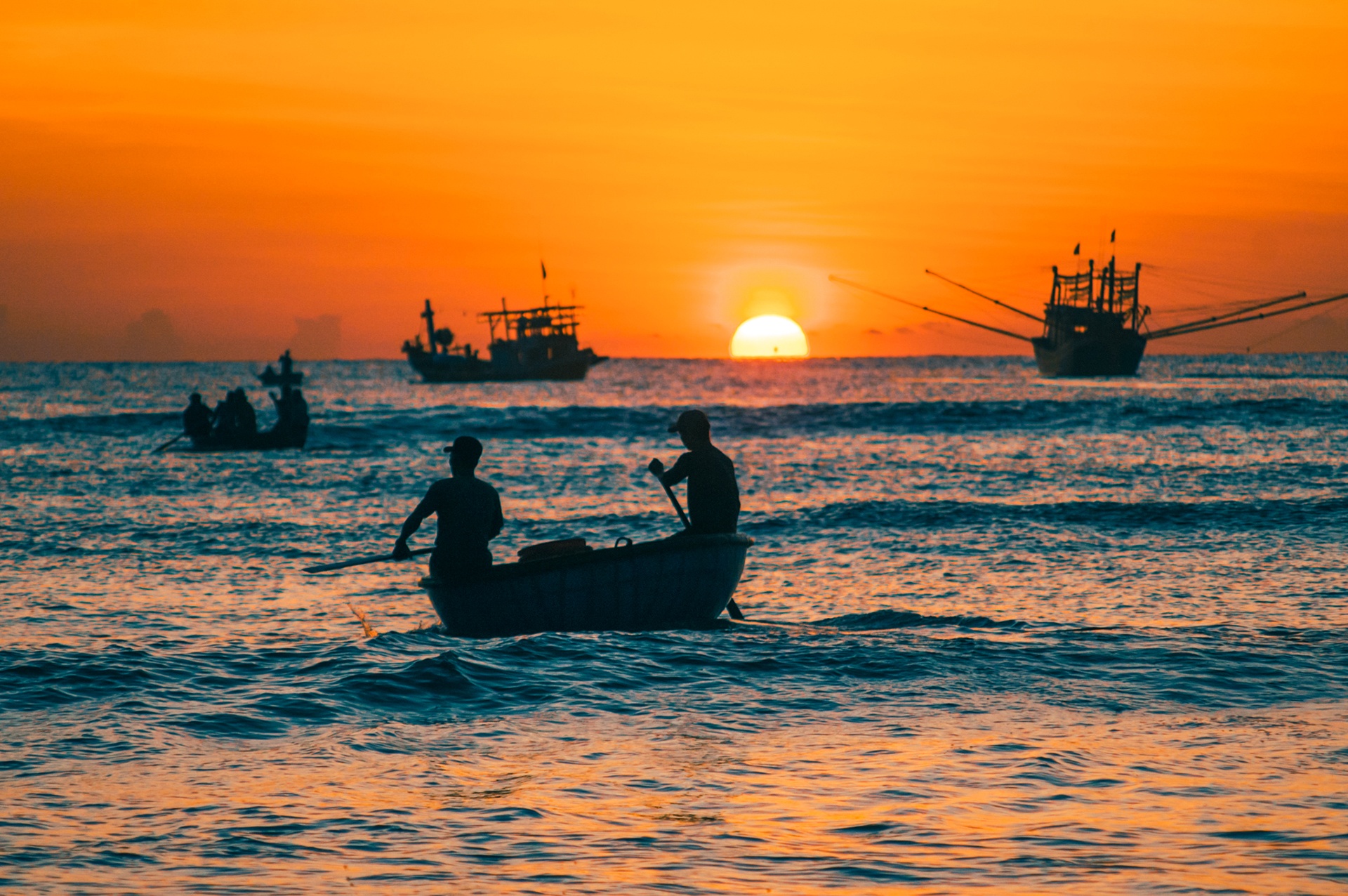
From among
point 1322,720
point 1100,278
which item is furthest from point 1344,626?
point 1100,278

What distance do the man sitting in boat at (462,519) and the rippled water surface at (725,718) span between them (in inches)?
28.6

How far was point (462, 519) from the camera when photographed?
10.4 m

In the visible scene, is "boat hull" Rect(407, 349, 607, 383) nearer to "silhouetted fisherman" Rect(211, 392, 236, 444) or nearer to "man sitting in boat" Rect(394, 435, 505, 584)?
"silhouetted fisherman" Rect(211, 392, 236, 444)

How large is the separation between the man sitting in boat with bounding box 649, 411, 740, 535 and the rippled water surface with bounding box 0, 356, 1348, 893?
1.08m

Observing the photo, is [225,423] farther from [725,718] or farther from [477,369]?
[477,369]

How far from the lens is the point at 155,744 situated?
7543 millimetres

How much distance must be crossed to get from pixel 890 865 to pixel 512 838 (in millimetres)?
1843

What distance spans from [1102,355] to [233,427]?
4548 inches

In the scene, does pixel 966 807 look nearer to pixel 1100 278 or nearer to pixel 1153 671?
pixel 1153 671

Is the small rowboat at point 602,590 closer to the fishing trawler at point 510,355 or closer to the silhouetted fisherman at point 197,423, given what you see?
the silhouetted fisherman at point 197,423

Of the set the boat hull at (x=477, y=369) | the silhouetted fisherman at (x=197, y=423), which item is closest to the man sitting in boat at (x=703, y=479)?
the silhouetted fisherman at (x=197, y=423)

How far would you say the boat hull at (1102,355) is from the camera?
134 m

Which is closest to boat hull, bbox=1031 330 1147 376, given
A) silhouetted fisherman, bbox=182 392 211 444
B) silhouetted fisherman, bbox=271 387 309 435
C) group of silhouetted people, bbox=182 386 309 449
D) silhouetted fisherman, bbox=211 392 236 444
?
silhouetted fisherman, bbox=271 387 309 435

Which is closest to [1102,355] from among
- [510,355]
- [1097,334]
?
[1097,334]
